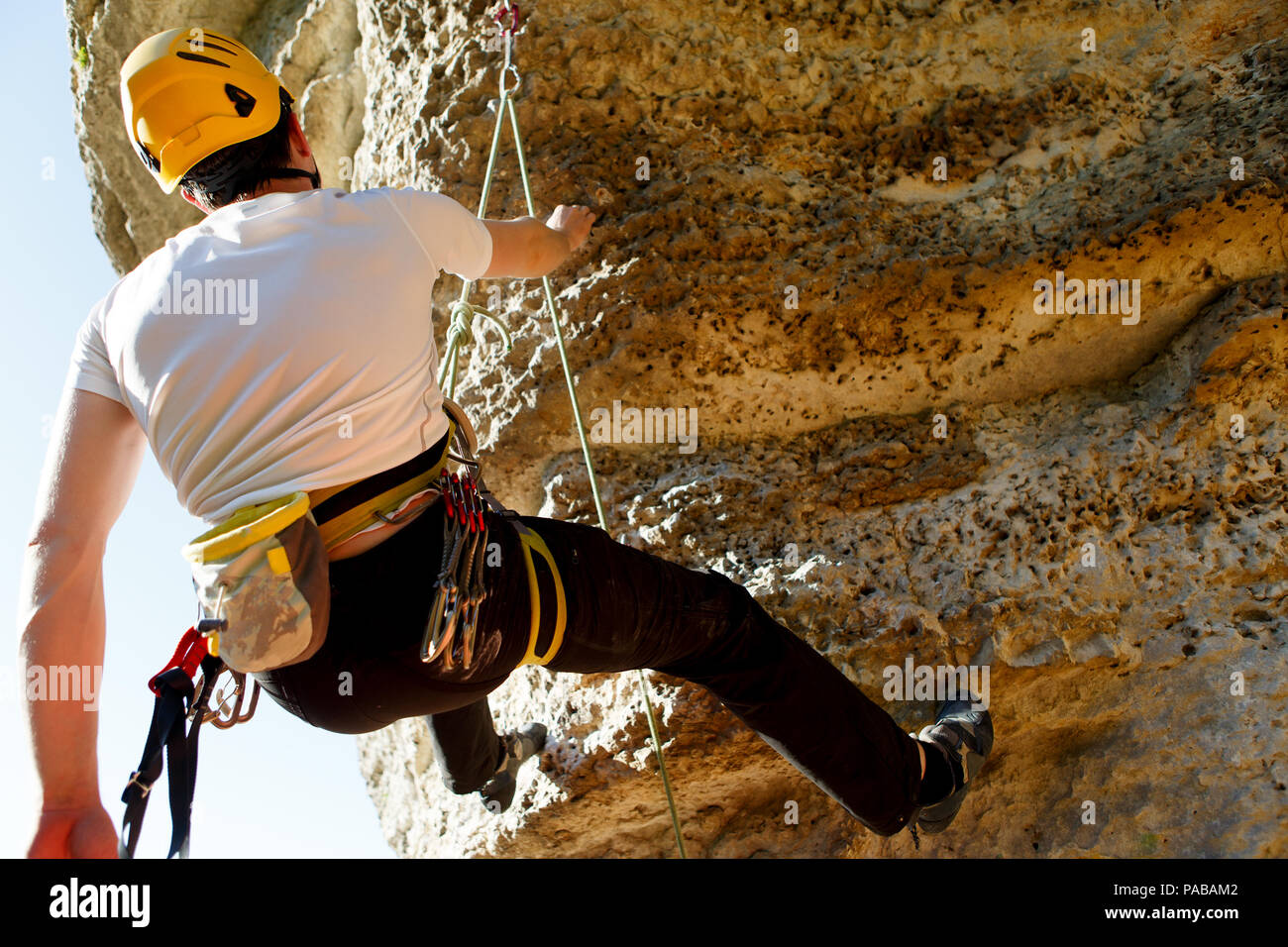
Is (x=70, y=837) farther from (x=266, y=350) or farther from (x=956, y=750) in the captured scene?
(x=956, y=750)

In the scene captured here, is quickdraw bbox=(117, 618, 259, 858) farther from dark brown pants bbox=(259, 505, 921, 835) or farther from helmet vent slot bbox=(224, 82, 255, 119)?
helmet vent slot bbox=(224, 82, 255, 119)

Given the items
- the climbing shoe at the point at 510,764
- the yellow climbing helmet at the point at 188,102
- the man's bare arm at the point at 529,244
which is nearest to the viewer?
the yellow climbing helmet at the point at 188,102

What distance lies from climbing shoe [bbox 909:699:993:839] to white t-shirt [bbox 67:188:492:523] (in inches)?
55.0

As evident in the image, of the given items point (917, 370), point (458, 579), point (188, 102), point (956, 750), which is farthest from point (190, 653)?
point (917, 370)

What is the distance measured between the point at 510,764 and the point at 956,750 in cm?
124

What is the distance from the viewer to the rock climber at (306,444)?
165cm

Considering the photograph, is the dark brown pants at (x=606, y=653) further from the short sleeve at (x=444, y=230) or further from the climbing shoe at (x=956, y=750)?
the short sleeve at (x=444, y=230)

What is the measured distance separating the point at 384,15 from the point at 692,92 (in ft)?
3.71

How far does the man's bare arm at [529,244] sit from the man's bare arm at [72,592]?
2.52ft

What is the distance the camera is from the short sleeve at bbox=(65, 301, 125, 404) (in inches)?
68.3

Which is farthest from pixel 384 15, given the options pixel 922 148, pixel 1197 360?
pixel 1197 360

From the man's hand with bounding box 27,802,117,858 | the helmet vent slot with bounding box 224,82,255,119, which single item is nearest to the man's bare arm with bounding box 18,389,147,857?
the man's hand with bounding box 27,802,117,858

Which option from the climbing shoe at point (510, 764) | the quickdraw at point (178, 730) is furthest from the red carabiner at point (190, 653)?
the climbing shoe at point (510, 764)

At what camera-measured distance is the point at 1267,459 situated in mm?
2594
